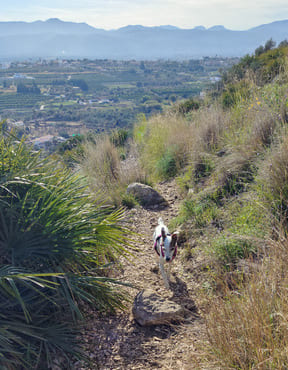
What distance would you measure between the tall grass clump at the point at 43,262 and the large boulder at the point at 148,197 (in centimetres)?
267

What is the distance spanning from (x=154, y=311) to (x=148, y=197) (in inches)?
126

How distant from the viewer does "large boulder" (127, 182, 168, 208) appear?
6.05 metres

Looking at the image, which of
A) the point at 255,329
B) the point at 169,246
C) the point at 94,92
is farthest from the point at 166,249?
the point at 94,92

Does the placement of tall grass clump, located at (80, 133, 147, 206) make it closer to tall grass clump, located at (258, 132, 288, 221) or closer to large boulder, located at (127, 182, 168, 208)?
large boulder, located at (127, 182, 168, 208)

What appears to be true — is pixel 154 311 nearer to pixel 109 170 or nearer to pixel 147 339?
pixel 147 339

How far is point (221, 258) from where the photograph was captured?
3523 millimetres

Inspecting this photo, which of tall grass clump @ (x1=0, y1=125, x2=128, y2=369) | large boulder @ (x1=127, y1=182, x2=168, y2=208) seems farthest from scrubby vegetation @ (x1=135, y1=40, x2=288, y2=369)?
tall grass clump @ (x1=0, y1=125, x2=128, y2=369)

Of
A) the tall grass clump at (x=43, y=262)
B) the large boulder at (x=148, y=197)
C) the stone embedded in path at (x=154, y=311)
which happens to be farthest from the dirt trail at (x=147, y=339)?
the large boulder at (x=148, y=197)

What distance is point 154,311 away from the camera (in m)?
3.01

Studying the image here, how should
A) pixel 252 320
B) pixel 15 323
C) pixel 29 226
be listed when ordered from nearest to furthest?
pixel 252 320 < pixel 15 323 < pixel 29 226

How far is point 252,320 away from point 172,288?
6.11ft

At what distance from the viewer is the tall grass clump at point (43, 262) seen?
7.66ft

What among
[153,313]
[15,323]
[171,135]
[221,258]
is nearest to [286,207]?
[221,258]

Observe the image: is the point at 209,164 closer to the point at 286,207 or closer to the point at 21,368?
the point at 286,207
